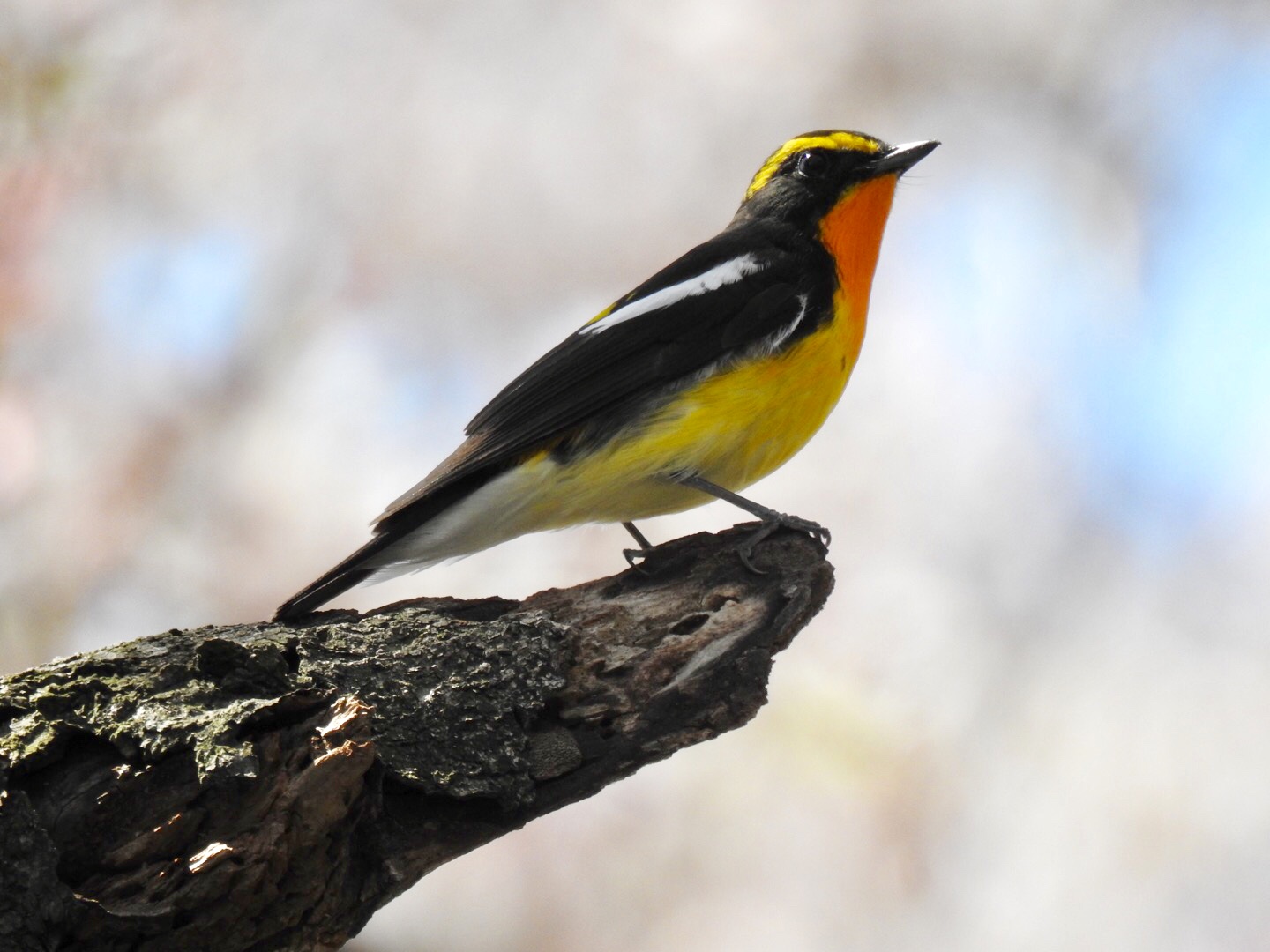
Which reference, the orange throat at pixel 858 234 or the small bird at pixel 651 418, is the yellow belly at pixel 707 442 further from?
the orange throat at pixel 858 234

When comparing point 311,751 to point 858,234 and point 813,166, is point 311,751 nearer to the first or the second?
point 858,234

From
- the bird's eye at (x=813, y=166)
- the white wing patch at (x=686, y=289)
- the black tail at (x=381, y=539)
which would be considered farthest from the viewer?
the bird's eye at (x=813, y=166)

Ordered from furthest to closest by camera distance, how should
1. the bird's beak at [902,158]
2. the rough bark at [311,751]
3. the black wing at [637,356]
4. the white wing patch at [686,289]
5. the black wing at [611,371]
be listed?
the bird's beak at [902,158]
the white wing patch at [686,289]
the black wing at [637,356]
the black wing at [611,371]
the rough bark at [311,751]

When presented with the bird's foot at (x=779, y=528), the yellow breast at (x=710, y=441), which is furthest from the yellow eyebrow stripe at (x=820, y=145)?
the bird's foot at (x=779, y=528)

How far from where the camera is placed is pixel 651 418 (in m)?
3.56

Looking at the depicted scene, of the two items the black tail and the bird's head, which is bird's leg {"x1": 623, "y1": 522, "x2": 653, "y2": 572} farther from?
the bird's head

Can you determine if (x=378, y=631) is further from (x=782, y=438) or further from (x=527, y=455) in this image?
(x=782, y=438)

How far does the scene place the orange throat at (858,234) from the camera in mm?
3982

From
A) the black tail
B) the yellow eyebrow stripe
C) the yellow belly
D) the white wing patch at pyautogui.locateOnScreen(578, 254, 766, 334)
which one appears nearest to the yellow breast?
the yellow belly

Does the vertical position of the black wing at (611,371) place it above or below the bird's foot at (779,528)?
above

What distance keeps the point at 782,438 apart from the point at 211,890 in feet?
7.01

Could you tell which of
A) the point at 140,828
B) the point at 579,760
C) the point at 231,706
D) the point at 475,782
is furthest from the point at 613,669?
the point at 140,828

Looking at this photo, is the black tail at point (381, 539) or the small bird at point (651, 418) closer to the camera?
the black tail at point (381, 539)

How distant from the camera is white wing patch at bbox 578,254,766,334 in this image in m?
3.82
